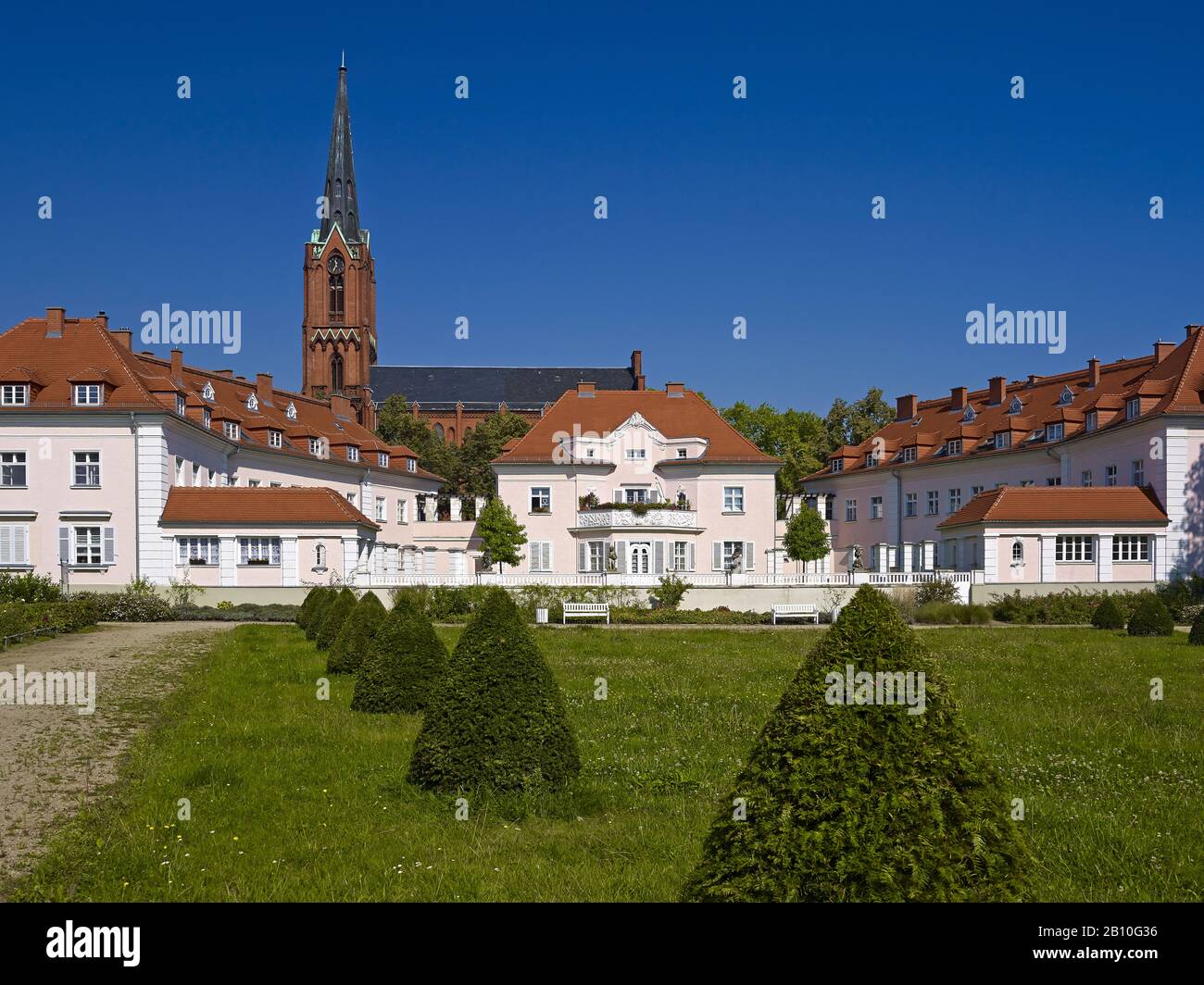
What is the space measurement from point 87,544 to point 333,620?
2379 cm

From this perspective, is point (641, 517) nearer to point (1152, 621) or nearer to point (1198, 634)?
point (1152, 621)

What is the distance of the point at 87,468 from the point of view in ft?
147

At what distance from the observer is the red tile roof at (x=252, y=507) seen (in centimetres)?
4566

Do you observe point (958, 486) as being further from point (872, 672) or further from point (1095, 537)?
point (872, 672)

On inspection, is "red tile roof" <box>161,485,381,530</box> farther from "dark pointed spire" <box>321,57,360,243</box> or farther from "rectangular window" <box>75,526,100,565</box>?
"dark pointed spire" <box>321,57,360,243</box>

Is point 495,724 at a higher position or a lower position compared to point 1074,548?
lower

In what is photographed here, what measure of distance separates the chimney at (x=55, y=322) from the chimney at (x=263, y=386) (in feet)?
51.3

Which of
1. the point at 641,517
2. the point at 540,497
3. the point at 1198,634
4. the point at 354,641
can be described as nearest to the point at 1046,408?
the point at 641,517

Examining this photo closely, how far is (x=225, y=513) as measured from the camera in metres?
45.9

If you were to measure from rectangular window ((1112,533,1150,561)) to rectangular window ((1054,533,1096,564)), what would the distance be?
3.09ft

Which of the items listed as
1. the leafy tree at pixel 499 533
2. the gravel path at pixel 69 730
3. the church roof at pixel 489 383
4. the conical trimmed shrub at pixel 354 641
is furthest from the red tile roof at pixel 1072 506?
the church roof at pixel 489 383

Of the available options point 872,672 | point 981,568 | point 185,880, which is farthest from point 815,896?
point 981,568

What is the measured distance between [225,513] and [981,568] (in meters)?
30.5

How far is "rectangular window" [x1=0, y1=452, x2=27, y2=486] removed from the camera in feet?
146
